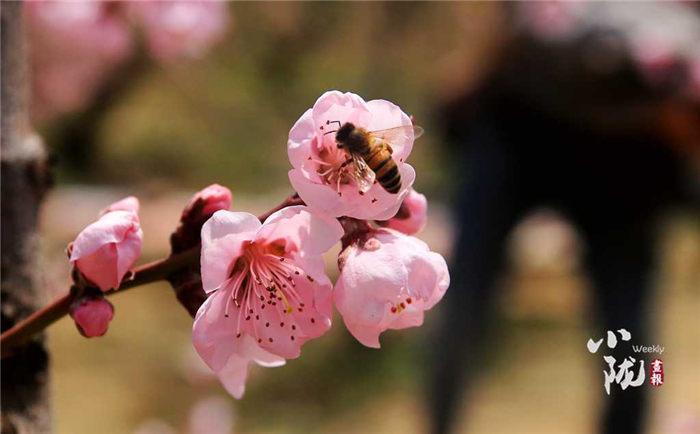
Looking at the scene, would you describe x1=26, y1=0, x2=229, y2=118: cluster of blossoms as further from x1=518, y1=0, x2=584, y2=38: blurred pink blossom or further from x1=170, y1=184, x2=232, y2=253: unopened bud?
x1=170, y1=184, x2=232, y2=253: unopened bud

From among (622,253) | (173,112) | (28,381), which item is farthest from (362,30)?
(28,381)

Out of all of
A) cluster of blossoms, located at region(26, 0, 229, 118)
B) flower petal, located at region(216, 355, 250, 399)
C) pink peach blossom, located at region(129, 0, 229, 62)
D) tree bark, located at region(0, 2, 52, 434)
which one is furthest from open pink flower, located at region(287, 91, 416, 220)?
pink peach blossom, located at region(129, 0, 229, 62)

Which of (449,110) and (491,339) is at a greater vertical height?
(449,110)

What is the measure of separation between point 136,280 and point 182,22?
1.63 metres

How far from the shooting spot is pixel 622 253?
1.78 m

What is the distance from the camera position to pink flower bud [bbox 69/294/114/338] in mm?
413

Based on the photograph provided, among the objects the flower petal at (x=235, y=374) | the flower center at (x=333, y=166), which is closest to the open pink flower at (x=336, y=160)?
the flower center at (x=333, y=166)

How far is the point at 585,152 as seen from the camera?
180cm

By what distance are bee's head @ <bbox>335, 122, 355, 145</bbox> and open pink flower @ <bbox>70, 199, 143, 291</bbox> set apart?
12 cm

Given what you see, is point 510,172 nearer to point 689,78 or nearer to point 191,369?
point 689,78

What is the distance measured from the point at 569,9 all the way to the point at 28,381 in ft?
5.06

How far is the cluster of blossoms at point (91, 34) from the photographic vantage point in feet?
5.35

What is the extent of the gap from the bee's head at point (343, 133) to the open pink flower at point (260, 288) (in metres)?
0.06

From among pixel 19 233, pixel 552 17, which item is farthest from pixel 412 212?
pixel 552 17
